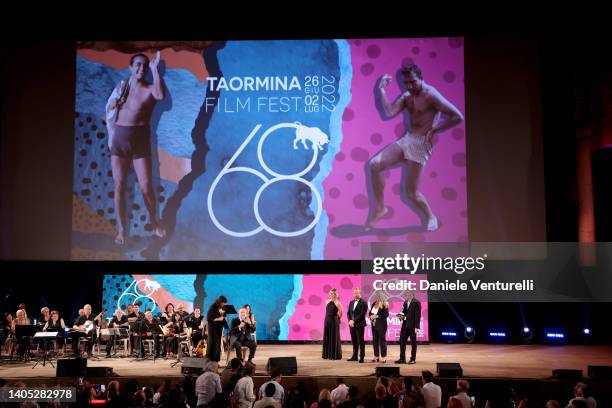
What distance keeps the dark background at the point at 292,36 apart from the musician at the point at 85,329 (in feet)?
5.72

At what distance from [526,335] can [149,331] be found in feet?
29.3

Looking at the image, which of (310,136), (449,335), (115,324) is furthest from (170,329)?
(449,335)

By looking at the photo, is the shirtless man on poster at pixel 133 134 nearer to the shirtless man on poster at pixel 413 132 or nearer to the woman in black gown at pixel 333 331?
the woman in black gown at pixel 333 331

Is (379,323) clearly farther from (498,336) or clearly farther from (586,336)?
(586,336)

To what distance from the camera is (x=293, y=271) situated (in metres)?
15.7

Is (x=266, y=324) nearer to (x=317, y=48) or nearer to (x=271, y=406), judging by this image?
(x=317, y=48)

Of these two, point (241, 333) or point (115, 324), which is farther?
point (115, 324)

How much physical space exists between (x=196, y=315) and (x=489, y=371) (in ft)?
18.2

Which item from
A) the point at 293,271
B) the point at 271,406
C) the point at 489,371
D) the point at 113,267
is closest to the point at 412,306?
the point at 489,371

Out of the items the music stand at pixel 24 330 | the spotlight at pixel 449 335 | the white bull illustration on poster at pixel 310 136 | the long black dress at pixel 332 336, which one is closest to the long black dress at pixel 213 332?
the long black dress at pixel 332 336

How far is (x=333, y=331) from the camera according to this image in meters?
13.1

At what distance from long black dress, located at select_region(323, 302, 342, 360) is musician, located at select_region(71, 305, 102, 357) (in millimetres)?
4581

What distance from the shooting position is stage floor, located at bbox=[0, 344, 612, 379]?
1119 cm

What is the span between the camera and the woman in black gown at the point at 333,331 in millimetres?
13070
